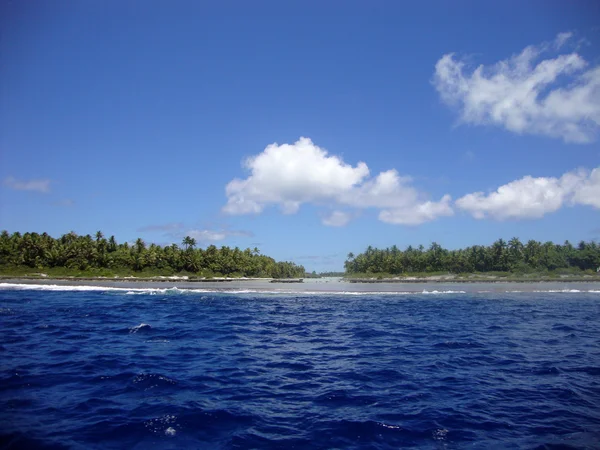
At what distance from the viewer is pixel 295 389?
12508 mm

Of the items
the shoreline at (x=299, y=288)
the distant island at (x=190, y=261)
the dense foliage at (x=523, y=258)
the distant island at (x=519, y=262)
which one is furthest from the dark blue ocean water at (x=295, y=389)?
the dense foliage at (x=523, y=258)

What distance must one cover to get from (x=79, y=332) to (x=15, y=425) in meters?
16.3

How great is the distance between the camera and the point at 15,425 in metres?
8.77

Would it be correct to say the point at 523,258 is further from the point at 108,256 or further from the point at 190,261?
the point at 108,256

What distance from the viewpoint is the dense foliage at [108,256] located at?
139250 millimetres

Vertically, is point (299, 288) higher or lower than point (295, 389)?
lower

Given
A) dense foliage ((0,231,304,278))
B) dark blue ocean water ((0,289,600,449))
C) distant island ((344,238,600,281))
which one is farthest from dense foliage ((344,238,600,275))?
dark blue ocean water ((0,289,600,449))

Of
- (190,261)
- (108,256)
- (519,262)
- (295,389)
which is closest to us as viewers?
(295,389)

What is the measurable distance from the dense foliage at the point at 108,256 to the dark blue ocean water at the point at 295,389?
140 metres

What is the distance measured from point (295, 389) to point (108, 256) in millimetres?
164276

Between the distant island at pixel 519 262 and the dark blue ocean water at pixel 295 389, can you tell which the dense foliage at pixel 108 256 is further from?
the dark blue ocean water at pixel 295 389

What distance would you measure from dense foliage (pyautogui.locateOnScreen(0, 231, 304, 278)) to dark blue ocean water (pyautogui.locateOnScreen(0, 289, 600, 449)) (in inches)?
5525

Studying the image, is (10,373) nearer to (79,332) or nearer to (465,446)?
(79,332)

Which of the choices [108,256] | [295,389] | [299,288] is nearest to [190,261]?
[108,256]
